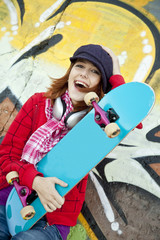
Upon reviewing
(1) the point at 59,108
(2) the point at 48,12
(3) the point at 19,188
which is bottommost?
(3) the point at 19,188

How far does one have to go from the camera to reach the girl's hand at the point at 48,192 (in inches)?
44.6

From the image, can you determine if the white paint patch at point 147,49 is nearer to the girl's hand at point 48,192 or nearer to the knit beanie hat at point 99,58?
the knit beanie hat at point 99,58

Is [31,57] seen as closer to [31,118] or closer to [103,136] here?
[31,118]

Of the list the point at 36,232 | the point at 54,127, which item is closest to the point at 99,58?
the point at 54,127

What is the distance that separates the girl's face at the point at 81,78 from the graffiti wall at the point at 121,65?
89 centimetres

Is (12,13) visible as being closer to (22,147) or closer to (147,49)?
(147,49)

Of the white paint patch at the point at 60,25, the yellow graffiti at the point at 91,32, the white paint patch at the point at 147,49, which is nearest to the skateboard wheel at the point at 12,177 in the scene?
the yellow graffiti at the point at 91,32

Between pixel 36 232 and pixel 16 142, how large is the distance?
0.58 metres

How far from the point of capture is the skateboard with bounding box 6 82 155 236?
1191 millimetres

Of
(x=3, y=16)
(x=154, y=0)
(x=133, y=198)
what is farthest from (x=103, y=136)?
(x=3, y=16)

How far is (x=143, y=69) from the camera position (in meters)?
2.28

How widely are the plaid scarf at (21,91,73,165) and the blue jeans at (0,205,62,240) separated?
397mm

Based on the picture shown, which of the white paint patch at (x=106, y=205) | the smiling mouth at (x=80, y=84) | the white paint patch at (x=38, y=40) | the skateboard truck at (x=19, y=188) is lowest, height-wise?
the white paint patch at (x=106, y=205)

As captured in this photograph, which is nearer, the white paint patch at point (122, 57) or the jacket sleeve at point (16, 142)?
the jacket sleeve at point (16, 142)
